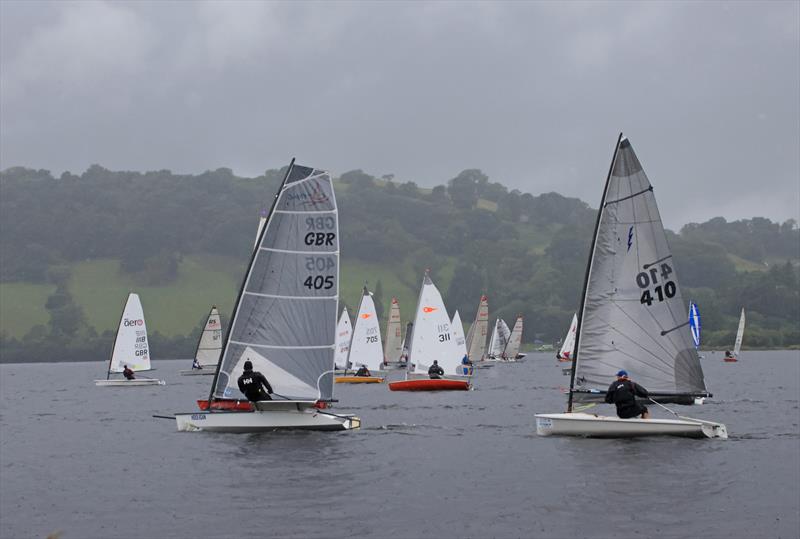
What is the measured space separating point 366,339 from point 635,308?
152 ft

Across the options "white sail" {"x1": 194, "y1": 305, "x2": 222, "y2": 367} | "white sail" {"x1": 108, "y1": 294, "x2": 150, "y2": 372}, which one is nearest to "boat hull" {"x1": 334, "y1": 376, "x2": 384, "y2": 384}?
"white sail" {"x1": 108, "y1": 294, "x2": 150, "y2": 372}

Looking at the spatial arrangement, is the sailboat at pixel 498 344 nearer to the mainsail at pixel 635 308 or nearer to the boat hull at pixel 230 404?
the boat hull at pixel 230 404

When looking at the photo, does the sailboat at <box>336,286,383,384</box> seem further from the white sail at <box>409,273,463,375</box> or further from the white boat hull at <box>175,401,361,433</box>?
the white boat hull at <box>175,401,361,433</box>

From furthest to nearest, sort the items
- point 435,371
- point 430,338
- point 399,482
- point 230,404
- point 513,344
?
point 513,344, point 430,338, point 435,371, point 230,404, point 399,482

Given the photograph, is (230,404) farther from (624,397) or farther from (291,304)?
(624,397)

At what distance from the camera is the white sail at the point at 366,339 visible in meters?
77.1

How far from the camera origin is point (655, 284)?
32750 mm

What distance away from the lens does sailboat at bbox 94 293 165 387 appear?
241ft

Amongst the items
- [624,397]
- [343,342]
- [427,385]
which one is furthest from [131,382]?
[624,397]

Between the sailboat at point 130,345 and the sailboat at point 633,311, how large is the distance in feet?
149

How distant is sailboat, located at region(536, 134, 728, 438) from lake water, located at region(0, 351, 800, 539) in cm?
213

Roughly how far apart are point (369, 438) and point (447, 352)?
3057 centimetres

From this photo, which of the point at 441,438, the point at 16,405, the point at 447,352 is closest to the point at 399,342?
the point at 447,352

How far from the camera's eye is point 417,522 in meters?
20.3
